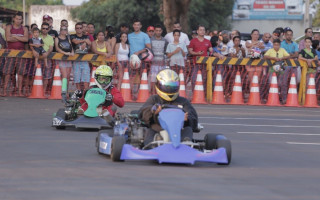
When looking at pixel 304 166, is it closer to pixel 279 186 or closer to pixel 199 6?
pixel 279 186

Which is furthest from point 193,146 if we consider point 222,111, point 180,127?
point 222,111

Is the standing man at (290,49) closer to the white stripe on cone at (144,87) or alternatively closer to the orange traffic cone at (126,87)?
the white stripe on cone at (144,87)

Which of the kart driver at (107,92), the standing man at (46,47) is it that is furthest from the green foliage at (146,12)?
the kart driver at (107,92)

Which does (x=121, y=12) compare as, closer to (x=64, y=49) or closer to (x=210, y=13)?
(x=210, y=13)

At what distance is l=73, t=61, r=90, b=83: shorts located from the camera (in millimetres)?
21656

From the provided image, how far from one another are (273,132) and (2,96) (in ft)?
28.0

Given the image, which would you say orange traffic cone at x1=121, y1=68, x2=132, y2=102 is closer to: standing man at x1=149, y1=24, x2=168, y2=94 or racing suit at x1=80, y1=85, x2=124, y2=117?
standing man at x1=149, y1=24, x2=168, y2=94

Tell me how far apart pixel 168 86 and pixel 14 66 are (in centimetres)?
1121

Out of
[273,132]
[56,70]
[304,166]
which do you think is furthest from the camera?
[56,70]

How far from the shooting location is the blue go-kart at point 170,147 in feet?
33.5

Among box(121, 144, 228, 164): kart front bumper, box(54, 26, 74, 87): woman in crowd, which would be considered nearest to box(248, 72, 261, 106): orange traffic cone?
box(54, 26, 74, 87): woman in crowd

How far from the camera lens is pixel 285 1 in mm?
77062

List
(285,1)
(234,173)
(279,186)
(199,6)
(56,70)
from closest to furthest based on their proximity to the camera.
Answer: (279,186) < (234,173) < (56,70) < (199,6) < (285,1)

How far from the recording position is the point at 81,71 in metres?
21.8
